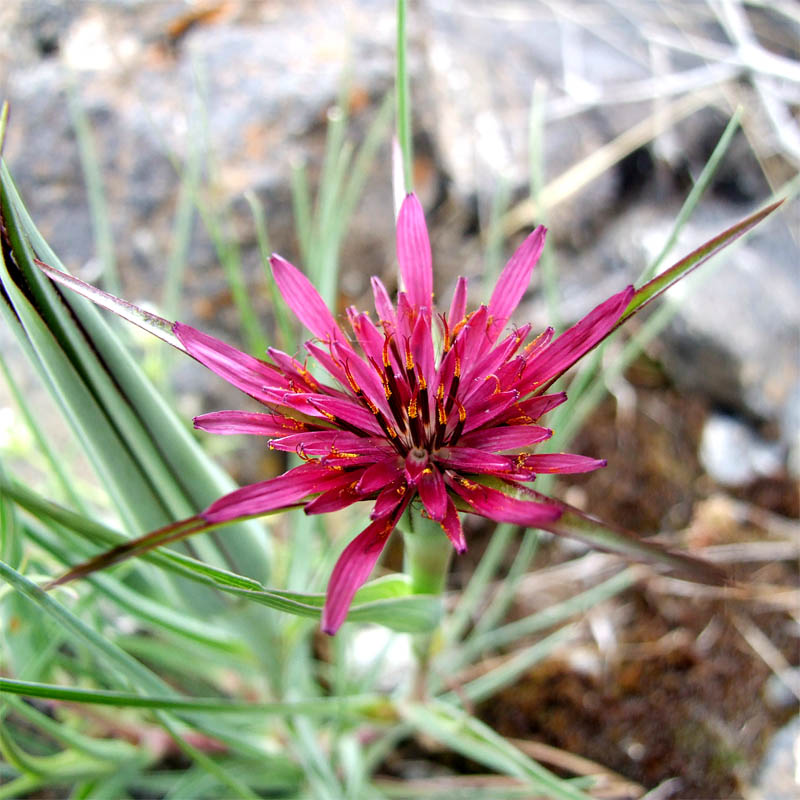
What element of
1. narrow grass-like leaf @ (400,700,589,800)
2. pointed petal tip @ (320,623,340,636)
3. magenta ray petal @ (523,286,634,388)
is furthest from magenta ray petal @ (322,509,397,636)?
narrow grass-like leaf @ (400,700,589,800)

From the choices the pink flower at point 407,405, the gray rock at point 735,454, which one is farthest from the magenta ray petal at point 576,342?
the gray rock at point 735,454

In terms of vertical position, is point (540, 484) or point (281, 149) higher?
point (281, 149)

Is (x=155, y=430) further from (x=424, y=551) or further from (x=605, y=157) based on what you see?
(x=605, y=157)

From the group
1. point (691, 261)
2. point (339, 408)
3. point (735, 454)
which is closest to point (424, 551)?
point (339, 408)

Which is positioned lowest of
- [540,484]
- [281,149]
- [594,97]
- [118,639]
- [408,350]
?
[118,639]

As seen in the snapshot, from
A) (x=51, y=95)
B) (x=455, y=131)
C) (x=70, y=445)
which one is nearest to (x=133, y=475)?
(x=70, y=445)

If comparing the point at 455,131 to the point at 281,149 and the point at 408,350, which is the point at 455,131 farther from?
the point at 408,350
